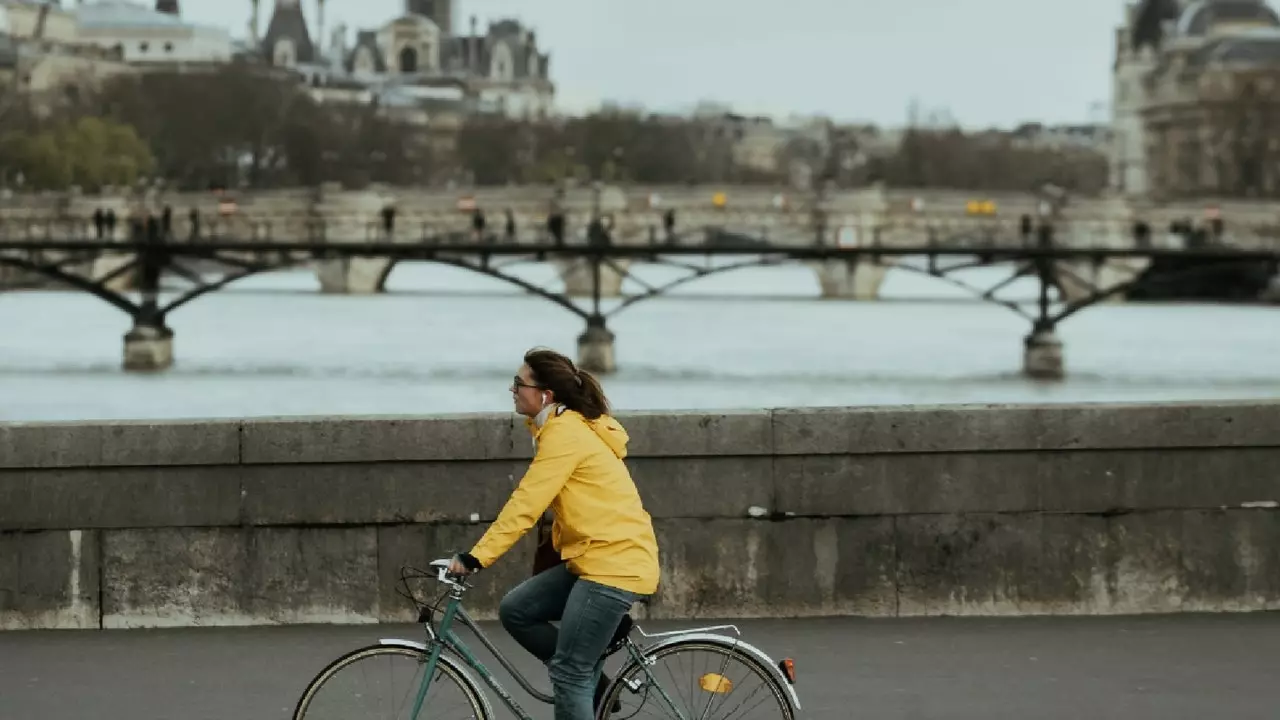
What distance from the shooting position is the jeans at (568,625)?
5.28 m

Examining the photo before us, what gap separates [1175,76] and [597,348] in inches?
3574

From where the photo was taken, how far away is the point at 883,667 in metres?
7.11

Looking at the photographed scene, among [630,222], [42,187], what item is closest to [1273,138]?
[630,222]

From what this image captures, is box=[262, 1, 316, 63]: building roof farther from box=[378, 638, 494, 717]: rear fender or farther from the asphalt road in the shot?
box=[378, 638, 494, 717]: rear fender

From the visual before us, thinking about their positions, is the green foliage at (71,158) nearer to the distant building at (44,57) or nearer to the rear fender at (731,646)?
the distant building at (44,57)

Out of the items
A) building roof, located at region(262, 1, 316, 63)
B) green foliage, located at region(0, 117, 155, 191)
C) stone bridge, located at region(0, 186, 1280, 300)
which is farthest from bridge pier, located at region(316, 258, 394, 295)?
building roof, located at region(262, 1, 316, 63)

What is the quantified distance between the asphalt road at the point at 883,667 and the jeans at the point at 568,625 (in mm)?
1219

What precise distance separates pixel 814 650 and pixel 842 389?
3896cm

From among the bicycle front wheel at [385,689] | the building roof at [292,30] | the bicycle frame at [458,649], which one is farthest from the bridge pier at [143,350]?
the building roof at [292,30]

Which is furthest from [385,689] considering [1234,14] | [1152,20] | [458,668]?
[1152,20]

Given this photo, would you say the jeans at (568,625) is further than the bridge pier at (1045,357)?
No

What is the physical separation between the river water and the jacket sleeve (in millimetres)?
23997

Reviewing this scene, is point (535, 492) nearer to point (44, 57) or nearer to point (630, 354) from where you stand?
point (630, 354)

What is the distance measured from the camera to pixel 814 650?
739 centimetres
